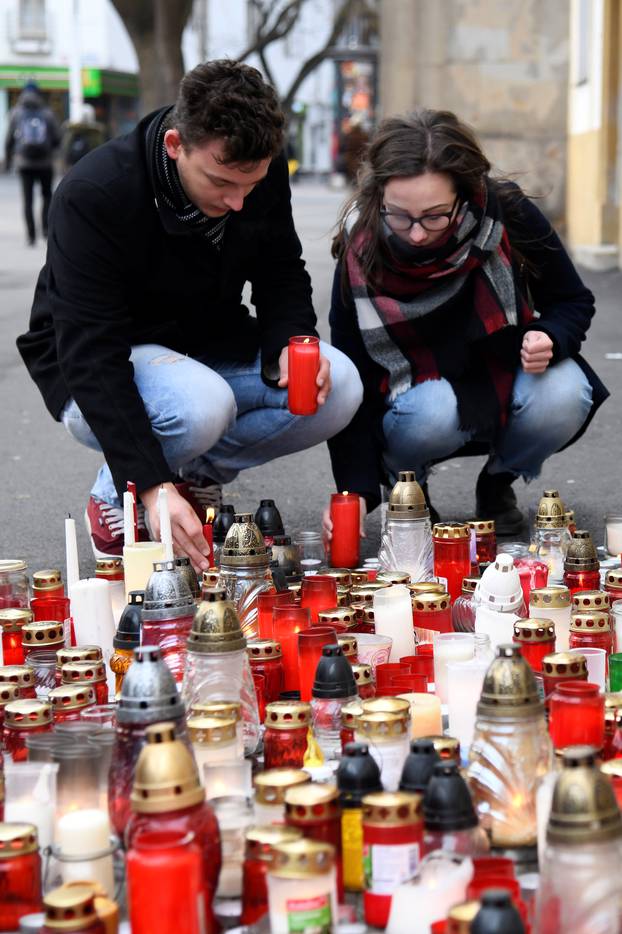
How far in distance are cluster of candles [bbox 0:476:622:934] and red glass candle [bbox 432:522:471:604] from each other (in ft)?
0.88

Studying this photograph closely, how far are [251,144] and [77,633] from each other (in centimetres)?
119

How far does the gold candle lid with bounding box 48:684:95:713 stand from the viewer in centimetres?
267

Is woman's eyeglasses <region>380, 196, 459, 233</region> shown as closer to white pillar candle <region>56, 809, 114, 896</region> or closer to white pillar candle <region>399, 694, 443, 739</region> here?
white pillar candle <region>399, 694, 443, 739</region>

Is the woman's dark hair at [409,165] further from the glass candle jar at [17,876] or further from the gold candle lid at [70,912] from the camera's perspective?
the gold candle lid at [70,912]

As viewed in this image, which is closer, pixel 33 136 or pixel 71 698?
pixel 71 698

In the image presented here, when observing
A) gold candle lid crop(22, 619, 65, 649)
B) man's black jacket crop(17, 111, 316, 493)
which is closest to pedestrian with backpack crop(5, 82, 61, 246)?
man's black jacket crop(17, 111, 316, 493)

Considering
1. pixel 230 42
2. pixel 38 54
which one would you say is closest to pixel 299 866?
pixel 38 54

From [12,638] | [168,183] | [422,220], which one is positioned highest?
[168,183]

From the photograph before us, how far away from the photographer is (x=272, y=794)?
216 centimetres

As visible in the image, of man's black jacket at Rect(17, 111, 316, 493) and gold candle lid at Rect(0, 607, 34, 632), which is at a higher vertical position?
man's black jacket at Rect(17, 111, 316, 493)

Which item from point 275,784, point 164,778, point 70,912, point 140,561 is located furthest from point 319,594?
point 70,912

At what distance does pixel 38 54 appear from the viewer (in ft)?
162

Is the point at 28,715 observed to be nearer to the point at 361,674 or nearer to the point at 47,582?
the point at 361,674

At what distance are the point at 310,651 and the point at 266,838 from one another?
89 cm
